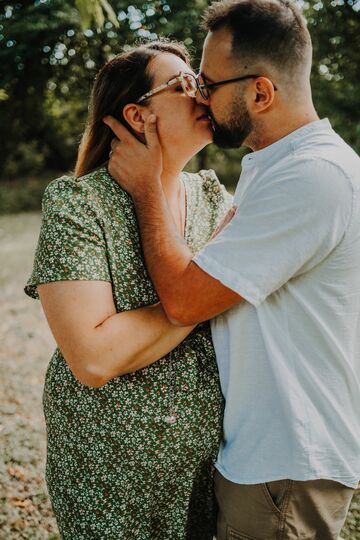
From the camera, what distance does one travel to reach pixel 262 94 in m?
2.02

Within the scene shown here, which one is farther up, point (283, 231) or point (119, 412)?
point (283, 231)

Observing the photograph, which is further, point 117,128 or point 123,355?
point 117,128

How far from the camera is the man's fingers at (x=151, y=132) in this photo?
2.22 meters

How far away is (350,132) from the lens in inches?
370

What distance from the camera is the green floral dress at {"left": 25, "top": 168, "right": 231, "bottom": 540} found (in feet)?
6.34

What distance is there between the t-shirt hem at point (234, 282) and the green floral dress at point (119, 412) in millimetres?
389

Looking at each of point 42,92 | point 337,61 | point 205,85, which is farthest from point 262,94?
point 42,92

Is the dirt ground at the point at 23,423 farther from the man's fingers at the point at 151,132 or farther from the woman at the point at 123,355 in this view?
the man's fingers at the point at 151,132

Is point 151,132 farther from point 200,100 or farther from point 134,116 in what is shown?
point 200,100

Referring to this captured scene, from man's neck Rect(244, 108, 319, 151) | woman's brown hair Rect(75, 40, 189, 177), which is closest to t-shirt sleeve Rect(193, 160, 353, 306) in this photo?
man's neck Rect(244, 108, 319, 151)

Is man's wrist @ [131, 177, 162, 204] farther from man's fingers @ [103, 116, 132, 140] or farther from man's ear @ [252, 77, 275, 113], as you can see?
man's ear @ [252, 77, 275, 113]

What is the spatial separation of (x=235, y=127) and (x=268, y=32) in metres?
0.38

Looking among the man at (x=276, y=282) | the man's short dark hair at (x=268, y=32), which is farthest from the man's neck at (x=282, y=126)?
the man's short dark hair at (x=268, y=32)

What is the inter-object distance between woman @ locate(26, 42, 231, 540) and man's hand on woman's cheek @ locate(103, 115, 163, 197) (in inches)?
2.0
